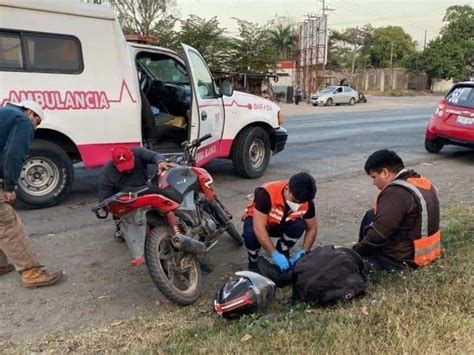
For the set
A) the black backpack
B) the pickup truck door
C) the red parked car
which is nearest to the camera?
the black backpack

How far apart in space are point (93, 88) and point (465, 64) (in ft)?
202

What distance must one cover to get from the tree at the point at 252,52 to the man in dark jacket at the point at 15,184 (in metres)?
33.8

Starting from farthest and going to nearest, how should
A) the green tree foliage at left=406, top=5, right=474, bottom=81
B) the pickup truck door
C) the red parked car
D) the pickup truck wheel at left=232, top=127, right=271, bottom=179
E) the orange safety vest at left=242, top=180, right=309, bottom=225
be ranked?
1. the green tree foliage at left=406, top=5, right=474, bottom=81
2. the red parked car
3. the pickup truck wheel at left=232, top=127, right=271, bottom=179
4. the pickup truck door
5. the orange safety vest at left=242, top=180, right=309, bottom=225

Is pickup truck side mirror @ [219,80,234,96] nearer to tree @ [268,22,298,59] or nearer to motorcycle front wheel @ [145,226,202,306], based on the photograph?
motorcycle front wheel @ [145,226,202,306]

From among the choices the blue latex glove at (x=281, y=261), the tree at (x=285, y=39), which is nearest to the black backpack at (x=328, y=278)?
the blue latex glove at (x=281, y=261)

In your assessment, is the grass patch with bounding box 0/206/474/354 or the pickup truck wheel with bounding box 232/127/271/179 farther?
the pickup truck wheel with bounding box 232/127/271/179

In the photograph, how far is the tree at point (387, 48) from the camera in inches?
3081

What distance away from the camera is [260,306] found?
3475 mm

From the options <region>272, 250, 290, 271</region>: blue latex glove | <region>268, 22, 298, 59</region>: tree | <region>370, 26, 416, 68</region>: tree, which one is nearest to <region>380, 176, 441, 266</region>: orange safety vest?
<region>272, 250, 290, 271</region>: blue latex glove

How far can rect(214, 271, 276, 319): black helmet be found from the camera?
343cm

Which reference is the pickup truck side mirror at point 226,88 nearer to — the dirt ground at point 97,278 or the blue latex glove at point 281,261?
the dirt ground at point 97,278

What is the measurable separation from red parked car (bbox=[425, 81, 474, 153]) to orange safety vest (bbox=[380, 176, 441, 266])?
6413 millimetres

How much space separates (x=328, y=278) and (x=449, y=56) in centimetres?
6193

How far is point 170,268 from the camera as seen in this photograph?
3930 millimetres
